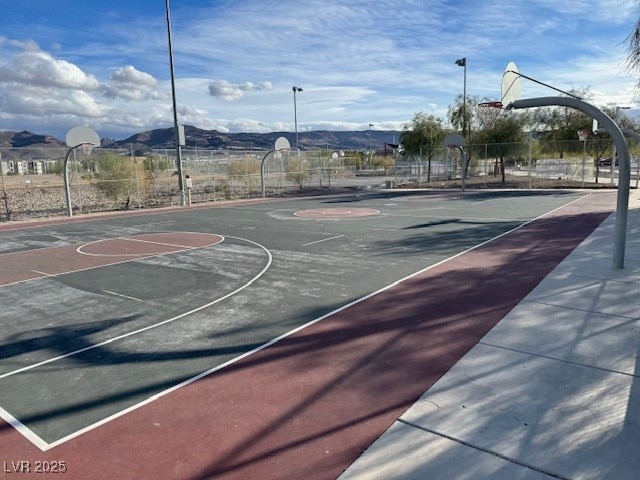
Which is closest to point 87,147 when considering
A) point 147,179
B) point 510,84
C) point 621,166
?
point 147,179

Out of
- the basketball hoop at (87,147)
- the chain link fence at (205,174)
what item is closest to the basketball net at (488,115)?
the chain link fence at (205,174)

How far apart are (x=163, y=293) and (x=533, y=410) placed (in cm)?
659

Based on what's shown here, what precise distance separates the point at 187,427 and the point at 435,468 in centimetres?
214

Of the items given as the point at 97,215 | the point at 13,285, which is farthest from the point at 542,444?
the point at 97,215

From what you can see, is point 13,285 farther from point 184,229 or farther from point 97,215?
point 97,215

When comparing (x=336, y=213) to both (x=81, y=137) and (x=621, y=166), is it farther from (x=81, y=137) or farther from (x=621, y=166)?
(x=621, y=166)

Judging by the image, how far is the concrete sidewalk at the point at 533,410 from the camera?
138 inches

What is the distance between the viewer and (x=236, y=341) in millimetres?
6227

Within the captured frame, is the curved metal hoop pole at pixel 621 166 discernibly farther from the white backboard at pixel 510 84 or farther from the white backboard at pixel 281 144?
the white backboard at pixel 281 144

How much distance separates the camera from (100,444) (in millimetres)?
4008

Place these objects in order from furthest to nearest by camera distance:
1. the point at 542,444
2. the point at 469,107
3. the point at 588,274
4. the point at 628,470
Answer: the point at 469,107 < the point at 588,274 < the point at 542,444 < the point at 628,470

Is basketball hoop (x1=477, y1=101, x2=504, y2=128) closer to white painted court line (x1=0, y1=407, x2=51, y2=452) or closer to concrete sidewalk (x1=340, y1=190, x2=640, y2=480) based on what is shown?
concrete sidewalk (x1=340, y1=190, x2=640, y2=480)

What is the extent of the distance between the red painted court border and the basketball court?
20.2 ft

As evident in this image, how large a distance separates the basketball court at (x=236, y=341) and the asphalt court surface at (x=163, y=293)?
0.11 feet
